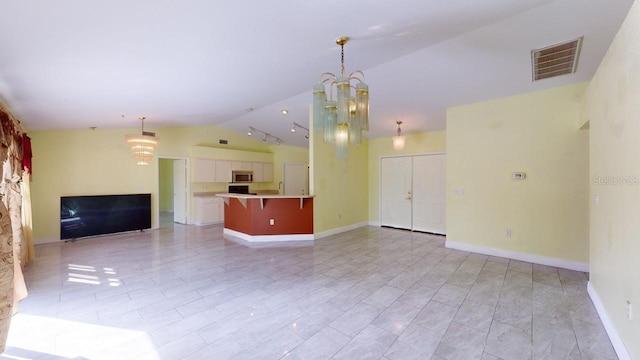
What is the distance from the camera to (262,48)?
2.62m

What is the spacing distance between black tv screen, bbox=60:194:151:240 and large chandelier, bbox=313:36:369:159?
5722mm

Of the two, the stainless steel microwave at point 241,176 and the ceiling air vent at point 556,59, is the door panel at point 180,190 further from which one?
the ceiling air vent at point 556,59

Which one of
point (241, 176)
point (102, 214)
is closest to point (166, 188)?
point (241, 176)

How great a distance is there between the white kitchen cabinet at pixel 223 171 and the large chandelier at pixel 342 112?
226 inches

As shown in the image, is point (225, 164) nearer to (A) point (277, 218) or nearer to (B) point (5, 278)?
(A) point (277, 218)

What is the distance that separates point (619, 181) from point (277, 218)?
15.8 ft

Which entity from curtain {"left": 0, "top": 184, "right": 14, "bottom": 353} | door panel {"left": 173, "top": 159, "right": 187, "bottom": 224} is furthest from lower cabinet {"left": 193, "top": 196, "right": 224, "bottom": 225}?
curtain {"left": 0, "top": 184, "right": 14, "bottom": 353}

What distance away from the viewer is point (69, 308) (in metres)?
2.64

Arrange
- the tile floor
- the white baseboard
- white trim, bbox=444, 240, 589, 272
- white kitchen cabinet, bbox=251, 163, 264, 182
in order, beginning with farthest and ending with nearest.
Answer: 1. white kitchen cabinet, bbox=251, 163, 264, 182
2. the white baseboard
3. white trim, bbox=444, 240, 589, 272
4. the tile floor

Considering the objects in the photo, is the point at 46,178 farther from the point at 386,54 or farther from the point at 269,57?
the point at 386,54

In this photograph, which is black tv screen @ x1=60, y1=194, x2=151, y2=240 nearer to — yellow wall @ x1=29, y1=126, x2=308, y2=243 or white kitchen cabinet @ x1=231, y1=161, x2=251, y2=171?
yellow wall @ x1=29, y1=126, x2=308, y2=243

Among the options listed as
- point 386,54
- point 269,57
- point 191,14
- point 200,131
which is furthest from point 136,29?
point 200,131

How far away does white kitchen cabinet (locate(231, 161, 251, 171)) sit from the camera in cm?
820

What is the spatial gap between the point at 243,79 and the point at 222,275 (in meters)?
2.71
